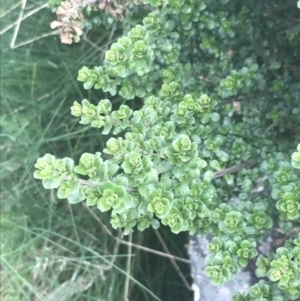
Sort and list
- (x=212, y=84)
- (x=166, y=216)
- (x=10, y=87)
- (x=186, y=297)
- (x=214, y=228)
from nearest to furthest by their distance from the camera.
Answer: (x=166, y=216) → (x=214, y=228) → (x=212, y=84) → (x=186, y=297) → (x=10, y=87)

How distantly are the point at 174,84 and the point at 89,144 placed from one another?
20.7 inches

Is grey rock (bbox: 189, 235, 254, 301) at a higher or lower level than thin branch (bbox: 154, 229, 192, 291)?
higher

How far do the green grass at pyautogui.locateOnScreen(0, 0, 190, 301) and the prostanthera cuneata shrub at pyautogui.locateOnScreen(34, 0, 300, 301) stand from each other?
1.21 ft

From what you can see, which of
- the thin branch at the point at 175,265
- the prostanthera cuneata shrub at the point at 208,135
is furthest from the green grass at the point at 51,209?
the prostanthera cuneata shrub at the point at 208,135

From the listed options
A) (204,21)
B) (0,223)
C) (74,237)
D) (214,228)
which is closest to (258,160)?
(214,228)

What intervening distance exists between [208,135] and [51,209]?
0.51 meters

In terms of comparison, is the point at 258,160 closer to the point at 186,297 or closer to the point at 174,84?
the point at 174,84

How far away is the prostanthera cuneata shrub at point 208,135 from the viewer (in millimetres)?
653

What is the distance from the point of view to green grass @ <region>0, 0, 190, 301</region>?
4.04 feet

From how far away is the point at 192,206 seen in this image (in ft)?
2.33

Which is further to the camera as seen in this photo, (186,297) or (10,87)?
(10,87)

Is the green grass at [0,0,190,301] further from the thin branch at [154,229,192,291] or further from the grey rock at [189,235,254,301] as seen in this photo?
the grey rock at [189,235,254,301]

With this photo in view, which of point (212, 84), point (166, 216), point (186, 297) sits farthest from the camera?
point (186, 297)

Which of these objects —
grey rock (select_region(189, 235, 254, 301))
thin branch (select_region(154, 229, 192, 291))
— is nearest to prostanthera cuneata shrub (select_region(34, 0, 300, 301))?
grey rock (select_region(189, 235, 254, 301))
